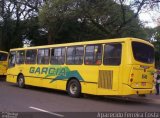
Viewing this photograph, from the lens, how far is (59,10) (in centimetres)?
2686

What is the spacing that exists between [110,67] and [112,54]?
0.60 meters

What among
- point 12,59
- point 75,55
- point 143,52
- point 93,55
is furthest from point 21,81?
point 143,52

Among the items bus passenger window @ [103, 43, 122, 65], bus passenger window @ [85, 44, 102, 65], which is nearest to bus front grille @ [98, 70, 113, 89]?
bus passenger window @ [103, 43, 122, 65]

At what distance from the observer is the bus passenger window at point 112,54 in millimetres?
16206

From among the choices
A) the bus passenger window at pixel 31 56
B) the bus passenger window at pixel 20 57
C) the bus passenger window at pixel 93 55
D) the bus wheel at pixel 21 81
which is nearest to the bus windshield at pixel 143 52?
the bus passenger window at pixel 93 55

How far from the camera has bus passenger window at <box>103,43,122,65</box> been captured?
1621 centimetres

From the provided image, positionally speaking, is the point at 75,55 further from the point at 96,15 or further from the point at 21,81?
the point at 96,15

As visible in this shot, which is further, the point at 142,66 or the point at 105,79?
the point at 105,79

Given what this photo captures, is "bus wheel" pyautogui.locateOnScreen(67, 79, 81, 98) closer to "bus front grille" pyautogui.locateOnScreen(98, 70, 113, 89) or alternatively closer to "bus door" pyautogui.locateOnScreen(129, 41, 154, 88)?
"bus front grille" pyautogui.locateOnScreen(98, 70, 113, 89)

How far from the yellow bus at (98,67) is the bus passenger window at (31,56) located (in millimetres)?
267

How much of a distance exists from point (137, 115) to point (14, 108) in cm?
448

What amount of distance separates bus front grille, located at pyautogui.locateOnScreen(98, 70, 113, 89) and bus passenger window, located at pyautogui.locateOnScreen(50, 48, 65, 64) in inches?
136

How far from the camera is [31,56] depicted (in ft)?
74.5

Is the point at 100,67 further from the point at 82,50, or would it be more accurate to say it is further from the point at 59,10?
the point at 59,10
